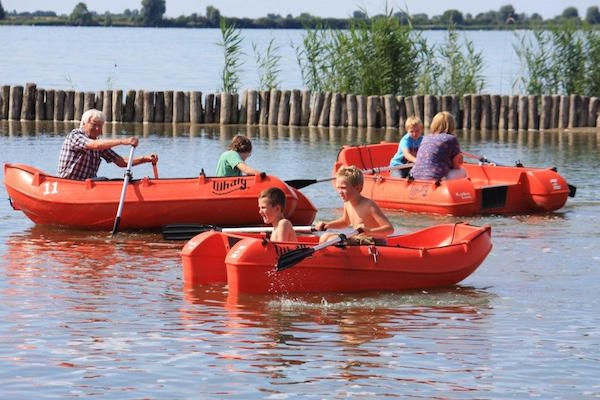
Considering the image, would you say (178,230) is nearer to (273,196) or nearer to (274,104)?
(273,196)

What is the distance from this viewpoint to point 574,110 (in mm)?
29078

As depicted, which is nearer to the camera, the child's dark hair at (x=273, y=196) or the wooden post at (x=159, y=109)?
the child's dark hair at (x=273, y=196)

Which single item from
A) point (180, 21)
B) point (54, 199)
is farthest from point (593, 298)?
point (180, 21)

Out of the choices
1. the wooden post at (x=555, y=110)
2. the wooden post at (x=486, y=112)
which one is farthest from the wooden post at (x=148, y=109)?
the wooden post at (x=555, y=110)

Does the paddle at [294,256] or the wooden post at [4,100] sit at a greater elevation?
the wooden post at [4,100]

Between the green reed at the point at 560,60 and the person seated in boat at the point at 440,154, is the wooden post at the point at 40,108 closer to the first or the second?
the green reed at the point at 560,60

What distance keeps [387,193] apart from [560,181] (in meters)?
2.26

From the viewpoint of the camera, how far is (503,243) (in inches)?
591

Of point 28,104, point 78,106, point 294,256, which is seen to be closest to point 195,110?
point 78,106

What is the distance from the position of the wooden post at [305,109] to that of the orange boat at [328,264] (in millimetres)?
17016

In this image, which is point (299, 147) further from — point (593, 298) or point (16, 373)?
point (16, 373)

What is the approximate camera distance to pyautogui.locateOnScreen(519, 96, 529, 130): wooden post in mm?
28969

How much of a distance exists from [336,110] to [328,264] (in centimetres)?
Answer: 1770

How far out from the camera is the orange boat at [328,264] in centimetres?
1137
